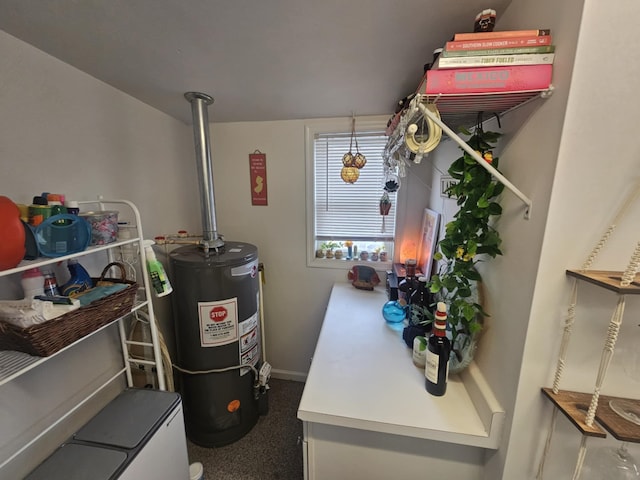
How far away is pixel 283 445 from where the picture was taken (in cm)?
155

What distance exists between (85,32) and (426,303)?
1824 mm

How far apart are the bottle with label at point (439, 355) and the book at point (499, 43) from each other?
0.77 m

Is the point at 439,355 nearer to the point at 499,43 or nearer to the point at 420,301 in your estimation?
the point at 420,301

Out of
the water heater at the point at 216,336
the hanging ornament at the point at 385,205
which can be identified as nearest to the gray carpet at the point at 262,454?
the water heater at the point at 216,336

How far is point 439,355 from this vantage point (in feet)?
2.95

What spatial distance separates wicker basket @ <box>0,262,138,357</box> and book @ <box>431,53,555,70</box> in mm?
1277

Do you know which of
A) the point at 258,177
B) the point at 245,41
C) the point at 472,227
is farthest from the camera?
the point at 258,177

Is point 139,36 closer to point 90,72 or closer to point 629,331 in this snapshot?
point 90,72

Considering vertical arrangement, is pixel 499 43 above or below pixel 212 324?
above

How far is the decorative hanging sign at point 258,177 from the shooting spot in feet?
6.13

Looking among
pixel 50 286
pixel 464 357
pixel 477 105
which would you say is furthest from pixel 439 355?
pixel 50 286

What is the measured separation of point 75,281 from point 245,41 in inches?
43.8

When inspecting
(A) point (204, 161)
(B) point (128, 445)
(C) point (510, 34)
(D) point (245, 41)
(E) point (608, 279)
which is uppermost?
(D) point (245, 41)

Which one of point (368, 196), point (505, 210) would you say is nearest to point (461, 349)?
point (505, 210)
